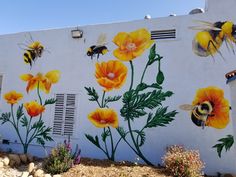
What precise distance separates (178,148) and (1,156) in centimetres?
547

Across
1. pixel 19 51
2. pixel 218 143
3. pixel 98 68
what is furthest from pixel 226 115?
pixel 19 51

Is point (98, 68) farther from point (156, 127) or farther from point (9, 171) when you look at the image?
point (9, 171)

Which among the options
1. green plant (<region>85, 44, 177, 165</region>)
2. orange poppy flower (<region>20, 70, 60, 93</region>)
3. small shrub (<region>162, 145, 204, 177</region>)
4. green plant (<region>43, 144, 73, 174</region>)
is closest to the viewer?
small shrub (<region>162, 145, 204, 177</region>)

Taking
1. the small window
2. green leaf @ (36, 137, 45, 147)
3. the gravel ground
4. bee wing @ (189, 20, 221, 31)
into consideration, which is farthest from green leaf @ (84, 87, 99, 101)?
bee wing @ (189, 20, 221, 31)

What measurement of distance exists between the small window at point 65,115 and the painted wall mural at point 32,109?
11.2 inches

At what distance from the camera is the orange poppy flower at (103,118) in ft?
29.8

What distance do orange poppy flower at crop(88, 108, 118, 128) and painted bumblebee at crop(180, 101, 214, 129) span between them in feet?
7.94

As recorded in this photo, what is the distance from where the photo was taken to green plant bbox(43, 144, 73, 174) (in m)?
7.23

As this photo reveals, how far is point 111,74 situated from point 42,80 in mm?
2744

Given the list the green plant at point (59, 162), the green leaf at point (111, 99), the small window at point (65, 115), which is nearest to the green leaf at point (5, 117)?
the small window at point (65, 115)

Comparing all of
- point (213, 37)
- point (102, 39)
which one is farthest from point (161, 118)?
point (102, 39)

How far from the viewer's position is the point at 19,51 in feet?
35.7

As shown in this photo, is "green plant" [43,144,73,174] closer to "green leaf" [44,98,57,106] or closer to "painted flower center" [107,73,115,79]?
"green leaf" [44,98,57,106]

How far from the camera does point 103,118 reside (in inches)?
363
